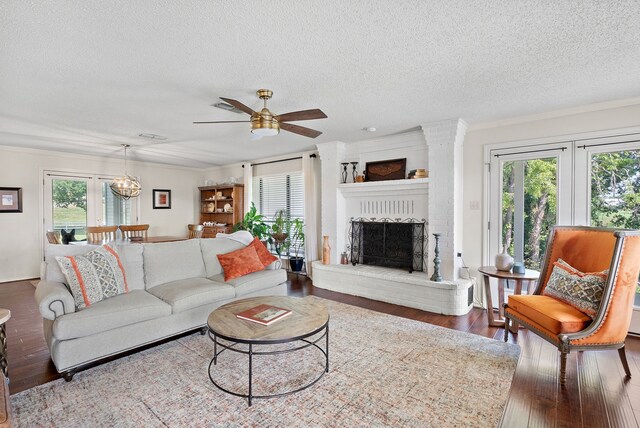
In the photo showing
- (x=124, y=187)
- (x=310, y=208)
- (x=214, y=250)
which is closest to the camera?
(x=214, y=250)

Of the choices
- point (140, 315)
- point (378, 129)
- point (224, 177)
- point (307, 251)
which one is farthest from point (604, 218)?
point (224, 177)

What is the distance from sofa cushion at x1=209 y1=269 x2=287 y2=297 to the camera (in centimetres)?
355

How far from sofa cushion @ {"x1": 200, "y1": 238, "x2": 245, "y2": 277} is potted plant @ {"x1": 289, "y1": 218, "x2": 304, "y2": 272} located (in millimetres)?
1987

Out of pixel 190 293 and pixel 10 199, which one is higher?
pixel 10 199

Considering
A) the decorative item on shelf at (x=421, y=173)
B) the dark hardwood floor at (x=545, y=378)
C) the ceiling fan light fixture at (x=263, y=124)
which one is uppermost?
the ceiling fan light fixture at (x=263, y=124)

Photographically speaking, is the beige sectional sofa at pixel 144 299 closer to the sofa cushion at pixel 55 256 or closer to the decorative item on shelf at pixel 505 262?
the sofa cushion at pixel 55 256

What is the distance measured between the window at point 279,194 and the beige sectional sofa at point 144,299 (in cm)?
226

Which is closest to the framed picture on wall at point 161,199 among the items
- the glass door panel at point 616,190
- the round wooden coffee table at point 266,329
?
the round wooden coffee table at point 266,329

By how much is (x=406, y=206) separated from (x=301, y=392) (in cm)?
322

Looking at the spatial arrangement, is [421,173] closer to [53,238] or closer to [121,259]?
[121,259]

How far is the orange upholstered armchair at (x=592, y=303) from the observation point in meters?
2.31

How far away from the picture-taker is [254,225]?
636 centimetres

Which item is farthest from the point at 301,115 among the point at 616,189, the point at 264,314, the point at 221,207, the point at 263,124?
the point at 221,207

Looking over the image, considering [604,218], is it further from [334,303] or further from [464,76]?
[334,303]
